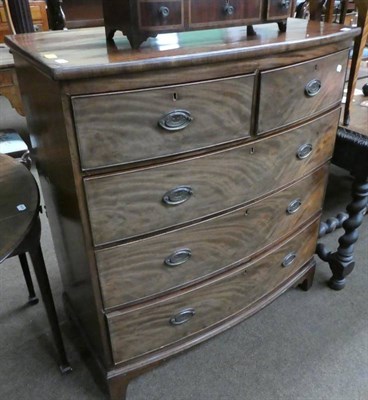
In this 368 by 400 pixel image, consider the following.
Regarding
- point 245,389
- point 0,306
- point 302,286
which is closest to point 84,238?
point 245,389

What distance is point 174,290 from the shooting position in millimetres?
1131

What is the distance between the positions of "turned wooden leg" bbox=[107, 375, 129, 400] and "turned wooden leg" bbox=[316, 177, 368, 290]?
97cm

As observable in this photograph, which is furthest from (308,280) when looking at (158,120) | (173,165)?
(158,120)

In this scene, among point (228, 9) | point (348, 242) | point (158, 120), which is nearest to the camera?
point (158, 120)

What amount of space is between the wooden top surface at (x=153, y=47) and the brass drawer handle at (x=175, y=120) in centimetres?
10

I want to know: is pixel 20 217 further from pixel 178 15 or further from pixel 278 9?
pixel 278 9

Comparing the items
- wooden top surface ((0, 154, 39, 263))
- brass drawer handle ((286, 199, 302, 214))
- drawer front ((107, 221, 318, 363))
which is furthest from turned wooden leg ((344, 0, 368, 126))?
wooden top surface ((0, 154, 39, 263))

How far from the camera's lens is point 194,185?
38.5 inches

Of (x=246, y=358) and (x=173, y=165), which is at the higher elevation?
(x=173, y=165)

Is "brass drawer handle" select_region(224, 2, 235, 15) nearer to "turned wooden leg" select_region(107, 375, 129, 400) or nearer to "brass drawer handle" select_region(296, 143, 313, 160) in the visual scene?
"brass drawer handle" select_region(296, 143, 313, 160)

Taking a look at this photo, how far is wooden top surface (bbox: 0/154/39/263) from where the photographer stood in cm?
84

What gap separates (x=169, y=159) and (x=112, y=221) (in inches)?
7.5

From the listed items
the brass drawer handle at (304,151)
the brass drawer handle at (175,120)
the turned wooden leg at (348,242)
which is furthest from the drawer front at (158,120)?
the turned wooden leg at (348,242)

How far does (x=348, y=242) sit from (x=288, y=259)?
356 millimetres
